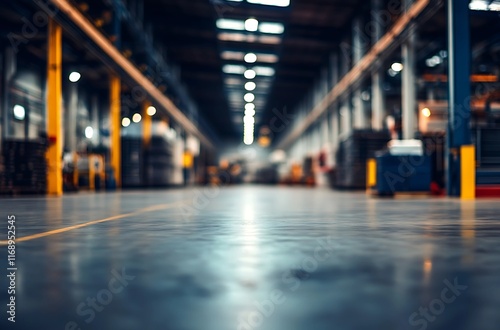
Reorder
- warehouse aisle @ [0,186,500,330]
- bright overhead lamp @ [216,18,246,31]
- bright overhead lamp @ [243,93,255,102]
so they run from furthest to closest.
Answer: bright overhead lamp @ [243,93,255,102], bright overhead lamp @ [216,18,246,31], warehouse aisle @ [0,186,500,330]

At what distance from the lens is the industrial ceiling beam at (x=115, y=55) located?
1080 centimetres

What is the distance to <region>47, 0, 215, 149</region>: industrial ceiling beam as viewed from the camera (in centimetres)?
1080

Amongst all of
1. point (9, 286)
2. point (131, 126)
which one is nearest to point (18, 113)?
point (131, 126)

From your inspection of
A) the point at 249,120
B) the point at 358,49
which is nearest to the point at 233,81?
the point at 358,49

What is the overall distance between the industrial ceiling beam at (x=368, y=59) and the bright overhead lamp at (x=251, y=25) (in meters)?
4.12

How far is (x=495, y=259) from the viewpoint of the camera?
6.89 ft

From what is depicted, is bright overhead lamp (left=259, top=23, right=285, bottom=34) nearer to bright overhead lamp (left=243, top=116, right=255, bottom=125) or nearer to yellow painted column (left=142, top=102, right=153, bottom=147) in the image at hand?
yellow painted column (left=142, top=102, right=153, bottom=147)

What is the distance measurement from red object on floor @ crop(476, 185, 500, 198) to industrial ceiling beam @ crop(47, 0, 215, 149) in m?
10.4

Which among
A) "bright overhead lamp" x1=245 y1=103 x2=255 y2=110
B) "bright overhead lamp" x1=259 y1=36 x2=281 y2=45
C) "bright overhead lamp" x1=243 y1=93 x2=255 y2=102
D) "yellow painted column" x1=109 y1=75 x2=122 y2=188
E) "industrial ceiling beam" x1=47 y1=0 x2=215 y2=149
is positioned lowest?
"yellow painted column" x1=109 y1=75 x2=122 y2=188

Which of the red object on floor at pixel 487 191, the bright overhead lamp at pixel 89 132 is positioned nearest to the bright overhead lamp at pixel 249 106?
the bright overhead lamp at pixel 89 132

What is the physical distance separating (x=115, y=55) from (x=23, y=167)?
5005 millimetres

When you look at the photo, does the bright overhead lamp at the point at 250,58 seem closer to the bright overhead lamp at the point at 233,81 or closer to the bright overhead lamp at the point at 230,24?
the bright overhead lamp at the point at 230,24

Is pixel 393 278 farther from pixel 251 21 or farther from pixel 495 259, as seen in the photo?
pixel 251 21

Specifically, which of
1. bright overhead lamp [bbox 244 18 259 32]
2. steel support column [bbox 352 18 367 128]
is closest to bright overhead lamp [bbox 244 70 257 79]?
bright overhead lamp [bbox 244 18 259 32]
